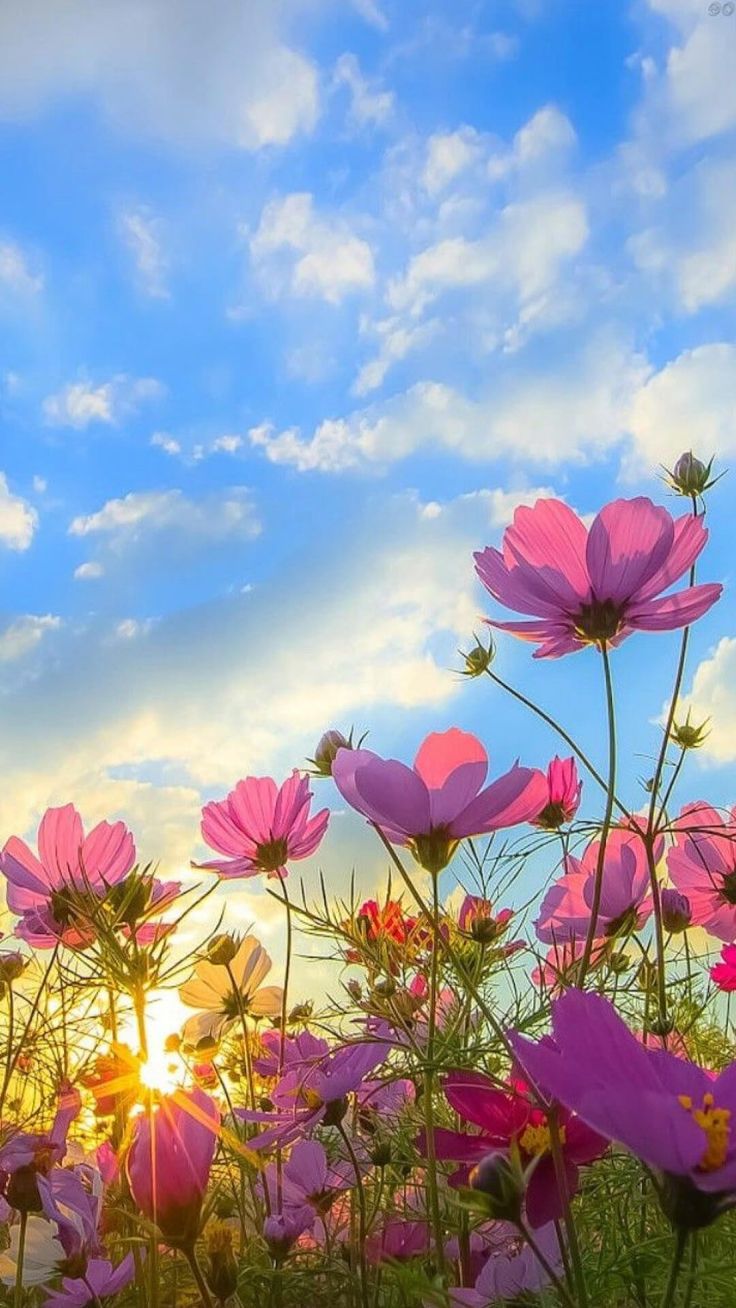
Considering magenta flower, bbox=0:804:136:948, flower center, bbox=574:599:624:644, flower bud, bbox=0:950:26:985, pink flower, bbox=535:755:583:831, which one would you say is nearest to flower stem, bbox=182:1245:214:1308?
magenta flower, bbox=0:804:136:948

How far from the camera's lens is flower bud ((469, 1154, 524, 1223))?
0.40 meters

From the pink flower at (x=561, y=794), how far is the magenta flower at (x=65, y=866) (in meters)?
0.48

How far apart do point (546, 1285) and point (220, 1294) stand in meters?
0.19

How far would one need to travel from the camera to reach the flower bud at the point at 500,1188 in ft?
1.31

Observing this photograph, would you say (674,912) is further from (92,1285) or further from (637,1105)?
(637,1105)

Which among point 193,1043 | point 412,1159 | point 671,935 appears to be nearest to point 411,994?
point 412,1159

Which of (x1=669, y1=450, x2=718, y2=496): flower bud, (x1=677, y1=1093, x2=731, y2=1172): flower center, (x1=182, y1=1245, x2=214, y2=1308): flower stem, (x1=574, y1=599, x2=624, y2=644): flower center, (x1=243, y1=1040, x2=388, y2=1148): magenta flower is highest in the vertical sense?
(x1=669, y1=450, x2=718, y2=496): flower bud

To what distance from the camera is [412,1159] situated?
3.01ft

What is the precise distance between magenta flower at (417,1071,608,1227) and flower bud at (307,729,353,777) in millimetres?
629

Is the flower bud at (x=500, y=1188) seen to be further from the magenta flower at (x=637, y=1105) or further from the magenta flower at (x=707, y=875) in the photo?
the magenta flower at (x=707, y=875)

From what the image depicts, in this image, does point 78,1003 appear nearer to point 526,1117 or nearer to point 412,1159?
point 412,1159

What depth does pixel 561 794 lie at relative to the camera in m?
1.19

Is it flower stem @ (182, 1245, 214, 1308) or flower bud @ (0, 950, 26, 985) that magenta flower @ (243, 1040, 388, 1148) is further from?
flower bud @ (0, 950, 26, 985)

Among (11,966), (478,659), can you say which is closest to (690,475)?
(478,659)
